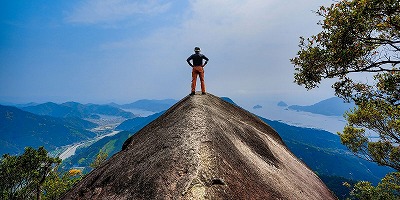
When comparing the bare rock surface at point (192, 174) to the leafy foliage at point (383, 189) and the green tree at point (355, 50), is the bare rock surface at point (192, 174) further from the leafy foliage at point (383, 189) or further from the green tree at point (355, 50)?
the leafy foliage at point (383, 189)

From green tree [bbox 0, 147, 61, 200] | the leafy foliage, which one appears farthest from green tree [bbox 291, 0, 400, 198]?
green tree [bbox 0, 147, 61, 200]

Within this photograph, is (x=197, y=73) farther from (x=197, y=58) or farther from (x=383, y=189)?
(x=383, y=189)

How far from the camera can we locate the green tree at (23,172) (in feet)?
123

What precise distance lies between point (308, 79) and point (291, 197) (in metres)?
10.6

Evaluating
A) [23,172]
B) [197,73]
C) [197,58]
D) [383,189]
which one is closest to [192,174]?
[197,73]

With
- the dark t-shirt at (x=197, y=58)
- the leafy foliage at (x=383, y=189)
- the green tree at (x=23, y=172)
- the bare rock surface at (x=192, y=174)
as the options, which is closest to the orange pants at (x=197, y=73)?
the dark t-shirt at (x=197, y=58)

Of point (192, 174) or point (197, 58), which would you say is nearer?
point (192, 174)

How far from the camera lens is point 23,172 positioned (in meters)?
38.8

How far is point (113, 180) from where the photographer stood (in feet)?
23.4

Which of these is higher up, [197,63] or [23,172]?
[197,63]

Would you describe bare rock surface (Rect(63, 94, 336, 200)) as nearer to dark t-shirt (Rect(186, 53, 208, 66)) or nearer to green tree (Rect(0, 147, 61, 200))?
dark t-shirt (Rect(186, 53, 208, 66))

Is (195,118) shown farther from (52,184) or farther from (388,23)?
(52,184)

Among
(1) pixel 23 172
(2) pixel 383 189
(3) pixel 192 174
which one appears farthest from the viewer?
(1) pixel 23 172

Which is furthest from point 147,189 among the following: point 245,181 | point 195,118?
point 195,118
